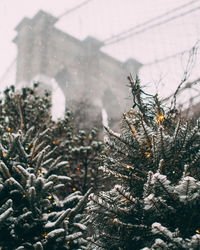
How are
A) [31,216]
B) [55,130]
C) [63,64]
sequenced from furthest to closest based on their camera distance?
[63,64]
[55,130]
[31,216]

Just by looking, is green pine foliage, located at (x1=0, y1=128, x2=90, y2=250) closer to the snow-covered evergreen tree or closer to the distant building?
the snow-covered evergreen tree

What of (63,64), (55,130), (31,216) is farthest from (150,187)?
(63,64)

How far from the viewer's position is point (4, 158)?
3.65 meters

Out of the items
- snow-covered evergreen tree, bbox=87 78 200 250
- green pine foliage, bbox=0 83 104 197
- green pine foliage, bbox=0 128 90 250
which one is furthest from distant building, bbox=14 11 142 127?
snow-covered evergreen tree, bbox=87 78 200 250

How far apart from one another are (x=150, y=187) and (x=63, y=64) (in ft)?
82.5

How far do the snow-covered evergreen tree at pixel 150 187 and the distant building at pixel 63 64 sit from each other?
1910cm

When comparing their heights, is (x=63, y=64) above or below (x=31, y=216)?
A: above

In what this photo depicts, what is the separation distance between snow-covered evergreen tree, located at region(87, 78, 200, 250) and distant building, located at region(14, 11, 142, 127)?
19102 mm

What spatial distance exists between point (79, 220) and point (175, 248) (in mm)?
2012

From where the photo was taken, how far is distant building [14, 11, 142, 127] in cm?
2386

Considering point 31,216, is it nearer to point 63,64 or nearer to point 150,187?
point 150,187

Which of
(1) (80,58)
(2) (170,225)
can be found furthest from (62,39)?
(2) (170,225)

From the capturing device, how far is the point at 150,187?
7.47 feet

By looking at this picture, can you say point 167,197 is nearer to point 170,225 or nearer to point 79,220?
point 170,225
